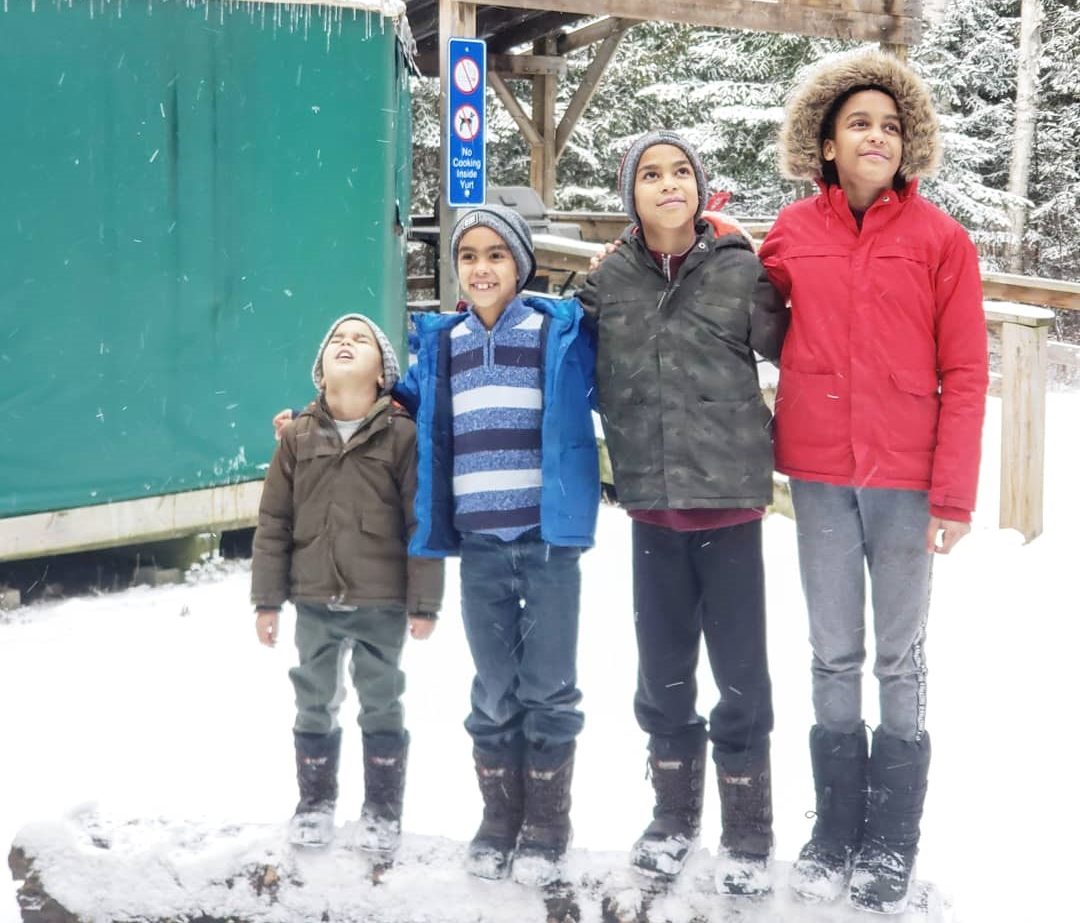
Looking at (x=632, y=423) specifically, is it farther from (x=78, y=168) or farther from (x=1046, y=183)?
(x=1046, y=183)

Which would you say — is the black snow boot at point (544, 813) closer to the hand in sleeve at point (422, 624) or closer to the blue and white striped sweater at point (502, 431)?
the hand in sleeve at point (422, 624)

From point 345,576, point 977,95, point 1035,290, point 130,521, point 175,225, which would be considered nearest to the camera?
point 345,576

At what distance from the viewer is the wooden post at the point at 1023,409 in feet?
17.0

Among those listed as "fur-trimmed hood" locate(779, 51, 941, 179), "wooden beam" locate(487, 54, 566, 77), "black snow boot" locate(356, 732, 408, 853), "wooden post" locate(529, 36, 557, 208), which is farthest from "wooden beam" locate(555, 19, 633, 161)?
"black snow boot" locate(356, 732, 408, 853)

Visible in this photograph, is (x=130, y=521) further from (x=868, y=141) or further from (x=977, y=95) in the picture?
(x=977, y=95)

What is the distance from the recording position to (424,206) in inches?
696

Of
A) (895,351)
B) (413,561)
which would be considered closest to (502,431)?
(413,561)

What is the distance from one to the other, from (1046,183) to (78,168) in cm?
1946

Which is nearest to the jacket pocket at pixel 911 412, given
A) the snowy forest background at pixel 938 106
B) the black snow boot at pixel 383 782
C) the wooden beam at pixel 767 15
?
the black snow boot at pixel 383 782

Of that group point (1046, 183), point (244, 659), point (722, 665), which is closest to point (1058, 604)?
point (722, 665)

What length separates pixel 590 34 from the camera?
12445 millimetres

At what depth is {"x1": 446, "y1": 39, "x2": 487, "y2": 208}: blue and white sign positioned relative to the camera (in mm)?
6473

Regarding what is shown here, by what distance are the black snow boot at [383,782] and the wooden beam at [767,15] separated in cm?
506

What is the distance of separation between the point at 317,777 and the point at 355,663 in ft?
0.94
